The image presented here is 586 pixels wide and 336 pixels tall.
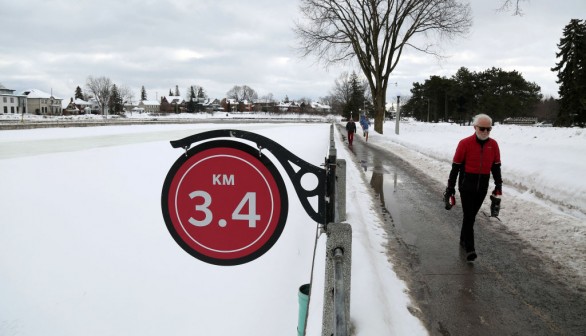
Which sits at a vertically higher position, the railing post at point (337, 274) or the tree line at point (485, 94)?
the tree line at point (485, 94)

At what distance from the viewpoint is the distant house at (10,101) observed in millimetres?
89625

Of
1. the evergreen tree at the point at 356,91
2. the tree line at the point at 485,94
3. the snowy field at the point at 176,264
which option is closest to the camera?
the snowy field at the point at 176,264

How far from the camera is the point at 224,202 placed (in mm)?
1970

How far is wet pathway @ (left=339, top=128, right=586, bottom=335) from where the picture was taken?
11.2 ft

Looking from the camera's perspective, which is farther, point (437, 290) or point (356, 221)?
point (356, 221)

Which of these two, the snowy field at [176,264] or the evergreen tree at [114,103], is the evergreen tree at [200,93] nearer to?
the evergreen tree at [114,103]

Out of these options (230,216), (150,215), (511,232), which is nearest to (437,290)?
(511,232)

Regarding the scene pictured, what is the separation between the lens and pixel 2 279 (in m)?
6.33

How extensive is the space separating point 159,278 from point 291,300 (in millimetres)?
2439

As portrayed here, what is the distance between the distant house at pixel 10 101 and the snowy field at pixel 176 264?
3946 inches

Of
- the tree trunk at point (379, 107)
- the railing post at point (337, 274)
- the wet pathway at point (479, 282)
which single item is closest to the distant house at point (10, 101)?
the tree trunk at point (379, 107)

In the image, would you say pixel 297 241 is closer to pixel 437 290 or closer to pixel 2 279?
pixel 437 290

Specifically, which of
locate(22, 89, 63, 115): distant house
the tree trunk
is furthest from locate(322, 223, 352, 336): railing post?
locate(22, 89, 63, 115): distant house

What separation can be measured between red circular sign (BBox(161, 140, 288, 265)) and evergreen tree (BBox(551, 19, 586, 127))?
46287 millimetres
